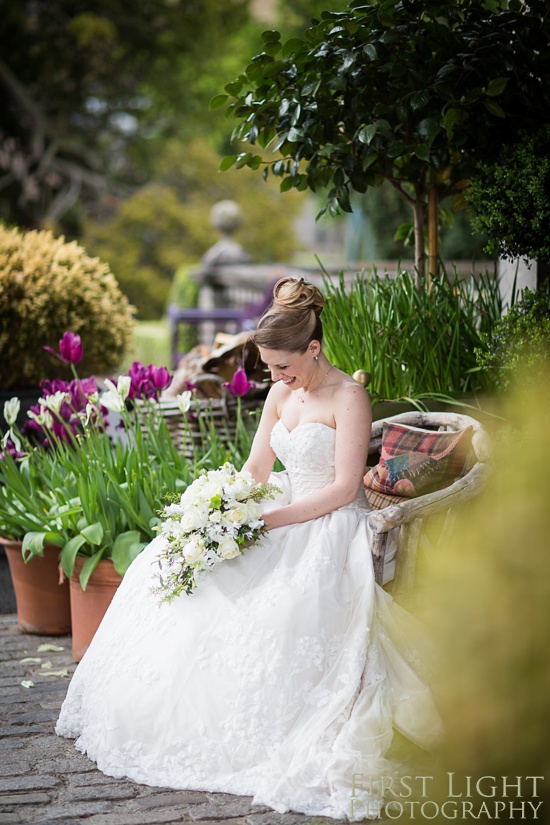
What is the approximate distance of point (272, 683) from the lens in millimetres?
2934

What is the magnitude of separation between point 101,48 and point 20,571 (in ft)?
61.2

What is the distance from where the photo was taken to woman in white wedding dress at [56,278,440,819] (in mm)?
2854

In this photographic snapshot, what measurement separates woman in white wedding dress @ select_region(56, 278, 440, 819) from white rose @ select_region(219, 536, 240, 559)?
104 millimetres

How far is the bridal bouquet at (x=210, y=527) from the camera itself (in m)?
3.10

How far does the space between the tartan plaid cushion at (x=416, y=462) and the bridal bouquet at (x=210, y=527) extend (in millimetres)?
667

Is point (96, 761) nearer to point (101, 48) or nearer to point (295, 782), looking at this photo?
point (295, 782)

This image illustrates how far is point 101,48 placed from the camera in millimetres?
20531

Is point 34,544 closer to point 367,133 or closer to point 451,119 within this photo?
point 367,133

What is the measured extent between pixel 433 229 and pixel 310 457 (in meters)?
1.85

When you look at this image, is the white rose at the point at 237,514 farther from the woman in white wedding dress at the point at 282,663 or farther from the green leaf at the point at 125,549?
the green leaf at the point at 125,549

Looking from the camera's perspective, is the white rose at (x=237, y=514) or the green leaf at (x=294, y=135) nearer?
the white rose at (x=237, y=514)

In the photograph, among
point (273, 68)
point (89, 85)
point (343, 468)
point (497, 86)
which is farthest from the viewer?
point (89, 85)

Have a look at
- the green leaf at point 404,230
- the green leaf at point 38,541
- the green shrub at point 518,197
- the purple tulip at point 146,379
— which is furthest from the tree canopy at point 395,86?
the green leaf at point 38,541

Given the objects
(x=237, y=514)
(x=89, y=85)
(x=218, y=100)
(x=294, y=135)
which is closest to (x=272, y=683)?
(x=237, y=514)
